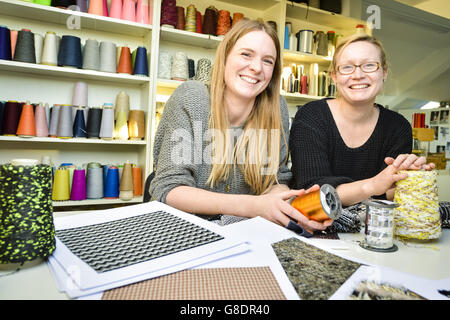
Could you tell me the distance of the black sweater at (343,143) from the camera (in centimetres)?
119

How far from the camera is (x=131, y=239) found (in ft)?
1.80

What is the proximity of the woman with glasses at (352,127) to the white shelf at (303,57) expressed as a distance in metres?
1.74

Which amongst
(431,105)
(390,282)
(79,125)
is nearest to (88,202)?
(79,125)

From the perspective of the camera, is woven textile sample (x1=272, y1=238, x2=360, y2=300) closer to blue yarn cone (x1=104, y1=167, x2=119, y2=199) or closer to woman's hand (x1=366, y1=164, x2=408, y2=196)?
woman's hand (x1=366, y1=164, x2=408, y2=196)

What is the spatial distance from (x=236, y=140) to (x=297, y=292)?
2.54ft

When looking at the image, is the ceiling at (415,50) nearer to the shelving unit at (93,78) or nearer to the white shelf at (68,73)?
the shelving unit at (93,78)

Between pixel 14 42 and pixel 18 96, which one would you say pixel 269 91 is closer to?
pixel 14 42

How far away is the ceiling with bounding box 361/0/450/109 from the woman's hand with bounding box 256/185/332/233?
11.4ft

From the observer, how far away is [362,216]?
783mm

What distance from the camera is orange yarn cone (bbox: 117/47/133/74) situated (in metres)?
2.32

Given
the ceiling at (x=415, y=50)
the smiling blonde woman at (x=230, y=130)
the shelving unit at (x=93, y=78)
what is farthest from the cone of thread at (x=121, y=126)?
the ceiling at (x=415, y=50)

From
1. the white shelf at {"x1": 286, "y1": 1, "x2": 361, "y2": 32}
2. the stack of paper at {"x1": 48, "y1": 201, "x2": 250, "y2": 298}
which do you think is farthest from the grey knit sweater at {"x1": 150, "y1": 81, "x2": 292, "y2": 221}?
the white shelf at {"x1": 286, "y1": 1, "x2": 361, "y2": 32}

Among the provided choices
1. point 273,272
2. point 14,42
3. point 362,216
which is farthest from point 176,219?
point 14,42

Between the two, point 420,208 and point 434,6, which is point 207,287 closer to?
point 420,208
